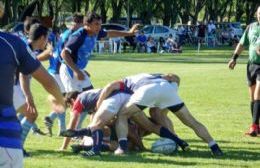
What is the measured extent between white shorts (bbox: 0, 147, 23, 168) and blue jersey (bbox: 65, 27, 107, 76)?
5521mm

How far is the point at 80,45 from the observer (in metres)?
10.1

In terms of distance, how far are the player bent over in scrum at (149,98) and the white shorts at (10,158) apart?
14.5ft

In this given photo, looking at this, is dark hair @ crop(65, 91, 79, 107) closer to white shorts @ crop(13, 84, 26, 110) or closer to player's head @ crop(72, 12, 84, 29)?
player's head @ crop(72, 12, 84, 29)

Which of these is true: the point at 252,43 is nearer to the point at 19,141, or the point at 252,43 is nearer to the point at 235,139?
the point at 235,139

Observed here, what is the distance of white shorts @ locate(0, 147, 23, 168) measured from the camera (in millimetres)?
4469

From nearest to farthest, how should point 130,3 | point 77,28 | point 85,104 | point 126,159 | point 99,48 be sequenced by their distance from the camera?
1. point 126,159
2. point 85,104
3. point 77,28
4. point 99,48
5. point 130,3

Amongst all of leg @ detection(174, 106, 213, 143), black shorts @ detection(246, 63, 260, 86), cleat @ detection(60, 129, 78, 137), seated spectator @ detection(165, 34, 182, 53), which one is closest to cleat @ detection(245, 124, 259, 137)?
black shorts @ detection(246, 63, 260, 86)

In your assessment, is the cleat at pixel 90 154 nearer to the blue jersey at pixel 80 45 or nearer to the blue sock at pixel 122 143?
the blue sock at pixel 122 143

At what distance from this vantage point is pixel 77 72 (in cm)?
982

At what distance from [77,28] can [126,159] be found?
280 centimetres

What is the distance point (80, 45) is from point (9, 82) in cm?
554

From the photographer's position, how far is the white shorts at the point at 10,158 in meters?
4.47

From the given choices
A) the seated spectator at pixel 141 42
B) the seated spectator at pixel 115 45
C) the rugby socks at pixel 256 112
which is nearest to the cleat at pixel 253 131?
the rugby socks at pixel 256 112

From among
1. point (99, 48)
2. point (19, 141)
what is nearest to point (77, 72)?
point (19, 141)
